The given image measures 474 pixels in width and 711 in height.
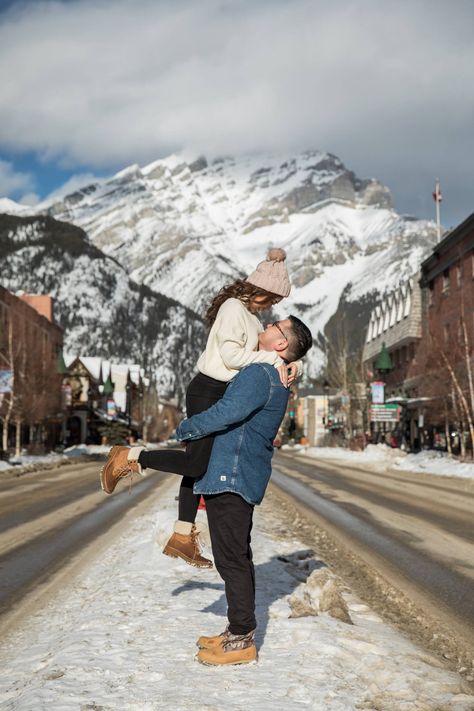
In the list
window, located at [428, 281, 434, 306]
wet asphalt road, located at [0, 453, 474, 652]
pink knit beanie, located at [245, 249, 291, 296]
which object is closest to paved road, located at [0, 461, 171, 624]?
wet asphalt road, located at [0, 453, 474, 652]

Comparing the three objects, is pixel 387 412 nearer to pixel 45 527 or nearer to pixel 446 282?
pixel 446 282

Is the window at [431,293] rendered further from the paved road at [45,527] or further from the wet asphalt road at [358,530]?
the paved road at [45,527]

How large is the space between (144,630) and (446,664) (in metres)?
1.71

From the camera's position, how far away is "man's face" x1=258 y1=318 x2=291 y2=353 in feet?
13.5

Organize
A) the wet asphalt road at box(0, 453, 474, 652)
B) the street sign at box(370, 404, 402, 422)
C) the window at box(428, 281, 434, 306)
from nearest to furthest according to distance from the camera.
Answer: the wet asphalt road at box(0, 453, 474, 652) → the street sign at box(370, 404, 402, 422) → the window at box(428, 281, 434, 306)

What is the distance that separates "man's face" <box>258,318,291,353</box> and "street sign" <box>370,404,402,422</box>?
1762 inches

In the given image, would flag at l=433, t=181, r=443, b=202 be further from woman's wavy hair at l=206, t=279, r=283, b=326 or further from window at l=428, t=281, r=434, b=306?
woman's wavy hair at l=206, t=279, r=283, b=326

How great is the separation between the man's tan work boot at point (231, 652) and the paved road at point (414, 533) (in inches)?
69.3

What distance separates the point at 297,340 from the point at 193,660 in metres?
1.77

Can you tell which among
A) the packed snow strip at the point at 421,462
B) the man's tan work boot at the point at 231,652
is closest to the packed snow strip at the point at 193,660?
the man's tan work boot at the point at 231,652

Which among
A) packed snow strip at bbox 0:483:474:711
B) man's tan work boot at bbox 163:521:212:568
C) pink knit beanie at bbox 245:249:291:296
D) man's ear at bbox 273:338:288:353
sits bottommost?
packed snow strip at bbox 0:483:474:711

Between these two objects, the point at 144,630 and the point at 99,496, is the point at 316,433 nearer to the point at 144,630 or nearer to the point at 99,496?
the point at 99,496

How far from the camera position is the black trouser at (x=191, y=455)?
402 centimetres

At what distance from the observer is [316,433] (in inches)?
4412
